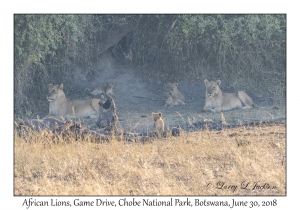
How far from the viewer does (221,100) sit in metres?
14.0

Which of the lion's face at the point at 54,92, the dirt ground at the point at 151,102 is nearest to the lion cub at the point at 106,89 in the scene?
the dirt ground at the point at 151,102

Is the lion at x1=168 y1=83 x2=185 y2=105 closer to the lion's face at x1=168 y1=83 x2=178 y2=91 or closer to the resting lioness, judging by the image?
the lion's face at x1=168 y1=83 x2=178 y2=91

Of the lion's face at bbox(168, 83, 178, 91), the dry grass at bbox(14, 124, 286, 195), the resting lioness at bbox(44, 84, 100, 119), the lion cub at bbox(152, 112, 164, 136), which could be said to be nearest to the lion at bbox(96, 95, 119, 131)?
the lion cub at bbox(152, 112, 164, 136)

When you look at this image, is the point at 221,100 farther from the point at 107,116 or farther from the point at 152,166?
the point at 152,166

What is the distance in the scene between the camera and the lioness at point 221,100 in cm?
1376

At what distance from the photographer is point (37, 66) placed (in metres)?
14.2

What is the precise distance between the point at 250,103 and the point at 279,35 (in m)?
2.16

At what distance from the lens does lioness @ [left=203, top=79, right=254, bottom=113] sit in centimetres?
1376

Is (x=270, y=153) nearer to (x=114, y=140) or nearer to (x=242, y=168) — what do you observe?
(x=242, y=168)

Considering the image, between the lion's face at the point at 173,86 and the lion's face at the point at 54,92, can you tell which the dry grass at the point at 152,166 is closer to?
the lion's face at the point at 54,92

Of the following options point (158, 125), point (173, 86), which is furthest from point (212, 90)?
point (158, 125)
